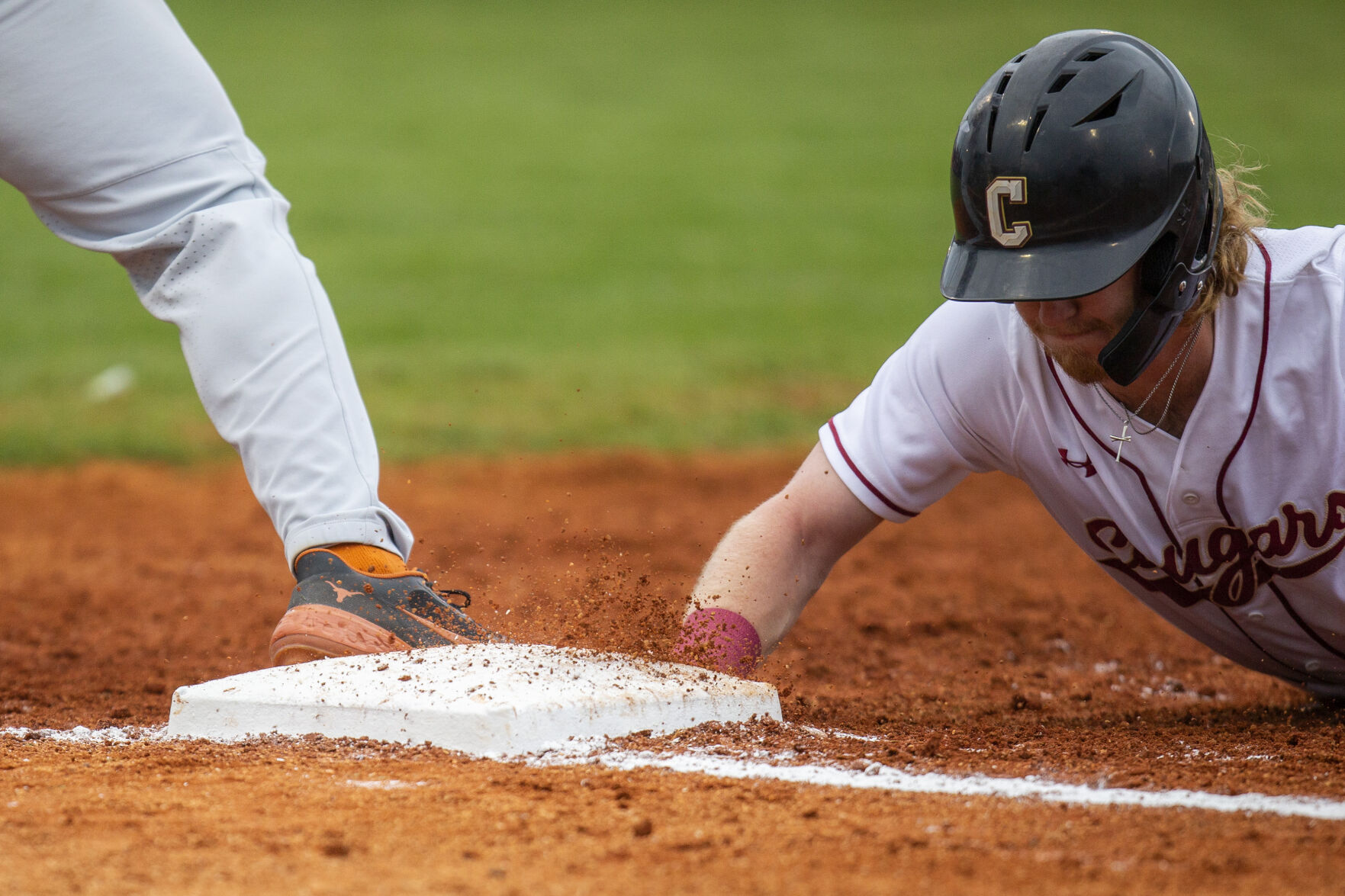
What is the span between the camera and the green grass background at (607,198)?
24.0 ft

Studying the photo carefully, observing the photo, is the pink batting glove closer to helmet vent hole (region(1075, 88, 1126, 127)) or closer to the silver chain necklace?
the silver chain necklace

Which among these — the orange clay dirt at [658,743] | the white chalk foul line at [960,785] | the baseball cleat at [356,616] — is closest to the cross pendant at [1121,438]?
the orange clay dirt at [658,743]

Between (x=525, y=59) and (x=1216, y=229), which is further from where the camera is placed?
(x=525, y=59)

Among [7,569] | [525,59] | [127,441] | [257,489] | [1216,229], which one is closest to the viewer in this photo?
[1216,229]

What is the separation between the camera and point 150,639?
3652 millimetres

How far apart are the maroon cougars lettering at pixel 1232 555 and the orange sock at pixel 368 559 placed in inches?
51.4

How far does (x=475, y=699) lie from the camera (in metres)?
2.15

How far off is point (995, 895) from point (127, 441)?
5.76 meters

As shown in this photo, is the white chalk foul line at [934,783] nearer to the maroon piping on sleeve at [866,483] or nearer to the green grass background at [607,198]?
the maroon piping on sleeve at [866,483]

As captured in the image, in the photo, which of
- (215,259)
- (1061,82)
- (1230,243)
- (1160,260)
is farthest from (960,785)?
(215,259)

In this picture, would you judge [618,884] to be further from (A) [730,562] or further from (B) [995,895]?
(A) [730,562]

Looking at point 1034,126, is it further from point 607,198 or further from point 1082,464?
point 607,198

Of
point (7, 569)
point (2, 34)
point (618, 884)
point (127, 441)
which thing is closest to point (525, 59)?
point (127, 441)

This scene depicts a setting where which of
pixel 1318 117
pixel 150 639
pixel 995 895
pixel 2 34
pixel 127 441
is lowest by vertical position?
pixel 127 441
